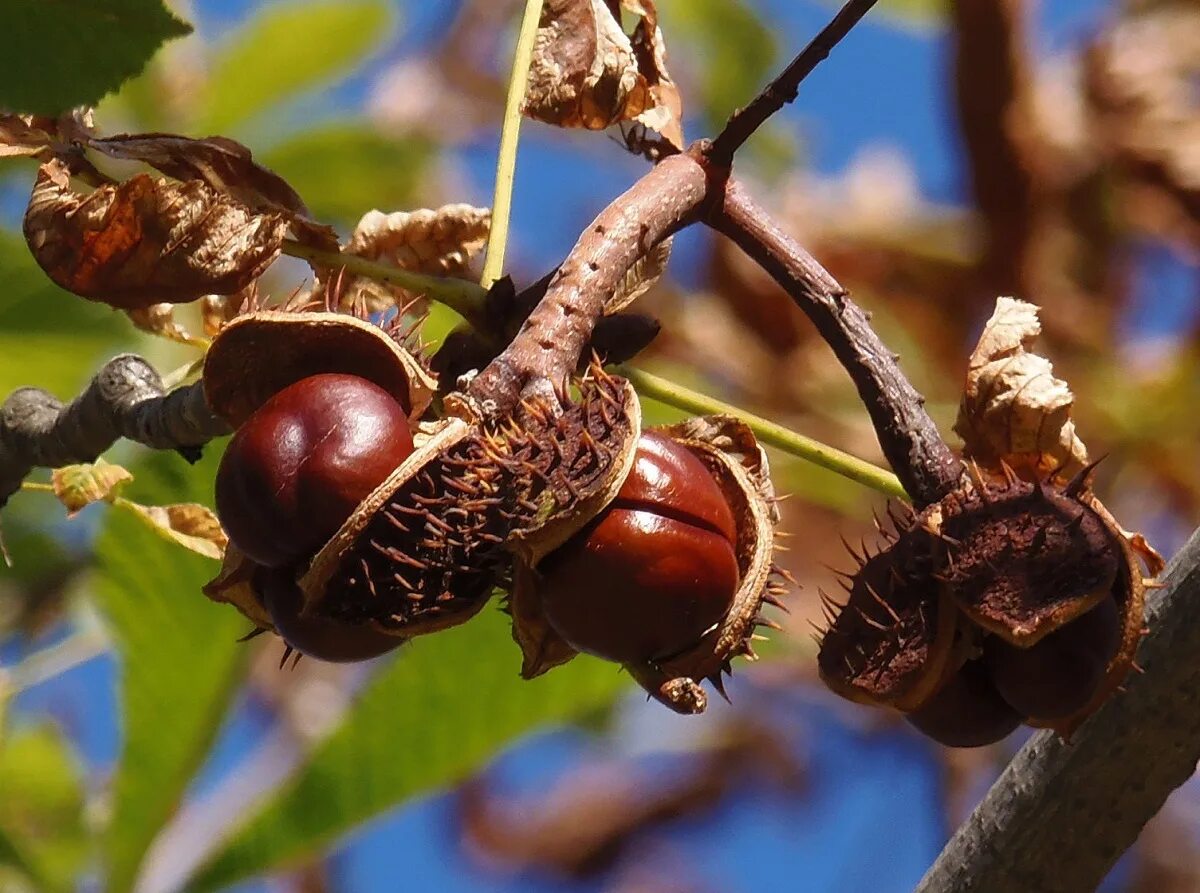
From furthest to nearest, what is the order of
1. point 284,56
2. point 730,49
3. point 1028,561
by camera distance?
1. point 730,49
2. point 284,56
3. point 1028,561

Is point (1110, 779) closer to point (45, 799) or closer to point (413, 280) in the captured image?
point (413, 280)

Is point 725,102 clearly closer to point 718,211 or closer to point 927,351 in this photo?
point 927,351

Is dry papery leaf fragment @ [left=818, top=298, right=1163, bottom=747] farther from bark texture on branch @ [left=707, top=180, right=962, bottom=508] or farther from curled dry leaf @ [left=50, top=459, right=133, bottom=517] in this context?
curled dry leaf @ [left=50, top=459, right=133, bottom=517]

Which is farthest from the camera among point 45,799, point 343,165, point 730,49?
point 730,49

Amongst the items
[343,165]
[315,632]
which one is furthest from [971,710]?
[343,165]

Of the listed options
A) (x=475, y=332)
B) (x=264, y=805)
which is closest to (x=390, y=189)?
(x=264, y=805)

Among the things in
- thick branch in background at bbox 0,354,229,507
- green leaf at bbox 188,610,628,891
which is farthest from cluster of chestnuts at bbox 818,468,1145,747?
green leaf at bbox 188,610,628,891

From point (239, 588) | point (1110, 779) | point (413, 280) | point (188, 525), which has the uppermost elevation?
point (413, 280)

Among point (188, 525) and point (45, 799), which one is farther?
point (45, 799)
